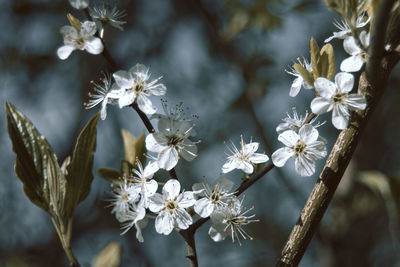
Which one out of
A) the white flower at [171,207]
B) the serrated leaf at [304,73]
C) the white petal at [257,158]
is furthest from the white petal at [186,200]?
the serrated leaf at [304,73]

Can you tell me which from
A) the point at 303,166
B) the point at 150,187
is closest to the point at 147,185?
the point at 150,187

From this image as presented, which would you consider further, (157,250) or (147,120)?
(157,250)

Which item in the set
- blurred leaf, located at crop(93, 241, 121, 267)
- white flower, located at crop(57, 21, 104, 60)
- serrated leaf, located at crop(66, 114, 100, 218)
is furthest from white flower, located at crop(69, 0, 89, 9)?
blurred leaf, located at crop(93, 241, 121, 267)

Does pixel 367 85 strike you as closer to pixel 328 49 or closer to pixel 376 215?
pixel 328 49

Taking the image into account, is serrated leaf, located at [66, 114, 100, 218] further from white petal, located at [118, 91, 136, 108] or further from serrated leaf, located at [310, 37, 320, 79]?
serrated leaf, located at [310, 37, 320, 79]

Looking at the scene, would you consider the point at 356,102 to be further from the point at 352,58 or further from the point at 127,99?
the point at 127,99

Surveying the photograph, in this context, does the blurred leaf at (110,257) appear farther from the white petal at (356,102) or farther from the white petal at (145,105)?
the white petal at (356,102)

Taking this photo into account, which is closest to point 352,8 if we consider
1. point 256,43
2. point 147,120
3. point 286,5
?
point 147,120
